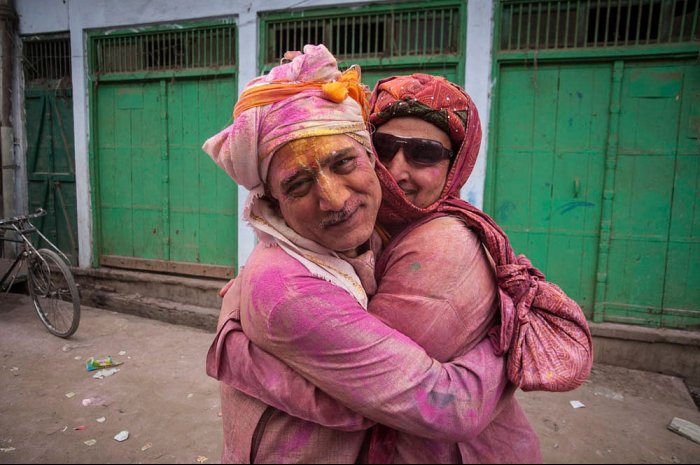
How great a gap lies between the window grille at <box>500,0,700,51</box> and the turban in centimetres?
397

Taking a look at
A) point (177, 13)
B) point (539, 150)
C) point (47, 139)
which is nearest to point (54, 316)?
point (47, 139)

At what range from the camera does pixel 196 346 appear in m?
5.00

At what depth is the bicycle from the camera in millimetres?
4992

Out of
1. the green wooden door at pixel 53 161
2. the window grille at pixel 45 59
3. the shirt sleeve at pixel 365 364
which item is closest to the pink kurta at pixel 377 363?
the shirt sleeve at pixel 365 364

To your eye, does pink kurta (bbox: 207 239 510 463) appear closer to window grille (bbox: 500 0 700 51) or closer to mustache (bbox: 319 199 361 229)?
mustache (bbox: 319 199 361 229)

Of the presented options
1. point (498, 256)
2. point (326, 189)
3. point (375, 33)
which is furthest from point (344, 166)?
point (375, 33)

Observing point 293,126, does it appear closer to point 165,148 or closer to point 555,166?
point 555,166

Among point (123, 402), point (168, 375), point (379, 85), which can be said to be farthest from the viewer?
point (168, 375)

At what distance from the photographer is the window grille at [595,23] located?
4129 millimetres

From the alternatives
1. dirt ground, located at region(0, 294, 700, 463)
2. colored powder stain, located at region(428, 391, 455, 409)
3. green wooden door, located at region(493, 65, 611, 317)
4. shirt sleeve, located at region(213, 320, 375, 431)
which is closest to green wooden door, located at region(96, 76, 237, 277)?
dirt ground, located at region(0, 294, 700, 463)

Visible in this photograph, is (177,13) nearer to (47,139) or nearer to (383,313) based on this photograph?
(47,139)

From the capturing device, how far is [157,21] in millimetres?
5785

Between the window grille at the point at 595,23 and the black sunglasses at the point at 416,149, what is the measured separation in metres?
3.78

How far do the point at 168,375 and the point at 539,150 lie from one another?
13.8 ft
